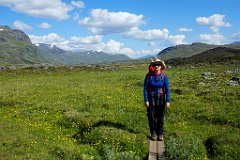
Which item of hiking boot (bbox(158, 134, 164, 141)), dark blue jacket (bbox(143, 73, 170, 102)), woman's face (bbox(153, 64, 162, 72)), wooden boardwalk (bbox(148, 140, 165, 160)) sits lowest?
wooden boardwalk (bbox(148, 140, 165, 160))

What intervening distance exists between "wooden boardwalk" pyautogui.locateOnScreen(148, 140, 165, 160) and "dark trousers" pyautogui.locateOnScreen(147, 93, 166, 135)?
64cm

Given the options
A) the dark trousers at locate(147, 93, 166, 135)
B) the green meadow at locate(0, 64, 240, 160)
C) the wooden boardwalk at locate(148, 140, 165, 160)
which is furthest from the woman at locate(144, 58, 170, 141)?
the green meadow at locate(0, 64, 240, 160)

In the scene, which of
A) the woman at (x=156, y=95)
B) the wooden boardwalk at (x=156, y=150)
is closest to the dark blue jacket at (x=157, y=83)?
the woman at (x=156, y=95)

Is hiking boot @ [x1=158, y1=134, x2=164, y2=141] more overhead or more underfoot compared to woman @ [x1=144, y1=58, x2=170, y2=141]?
more underfoot

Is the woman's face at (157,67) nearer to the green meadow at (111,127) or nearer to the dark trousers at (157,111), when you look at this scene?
the dark trousers at (157,111)

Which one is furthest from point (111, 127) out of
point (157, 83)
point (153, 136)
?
point (157, 83)

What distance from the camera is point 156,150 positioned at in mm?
14609

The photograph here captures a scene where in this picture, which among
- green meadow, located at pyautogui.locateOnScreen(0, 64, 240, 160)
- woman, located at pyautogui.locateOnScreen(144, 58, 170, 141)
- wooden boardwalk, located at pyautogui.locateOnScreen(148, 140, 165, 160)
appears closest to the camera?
wooden boardwalk, located at pyautogui.locateOnScreen(148, 140, 165, 160)

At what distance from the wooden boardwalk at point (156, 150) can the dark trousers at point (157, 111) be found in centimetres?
64

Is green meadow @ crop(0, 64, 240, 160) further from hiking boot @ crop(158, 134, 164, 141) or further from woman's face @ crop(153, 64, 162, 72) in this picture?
woman's face @ crop(153, 64, 162, 72)

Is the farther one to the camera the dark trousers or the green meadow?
the dark trousers

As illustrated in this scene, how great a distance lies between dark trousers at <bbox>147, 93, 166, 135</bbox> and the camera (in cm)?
1586

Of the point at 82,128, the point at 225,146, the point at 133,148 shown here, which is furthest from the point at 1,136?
the point at 225,146

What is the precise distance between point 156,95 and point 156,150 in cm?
260
